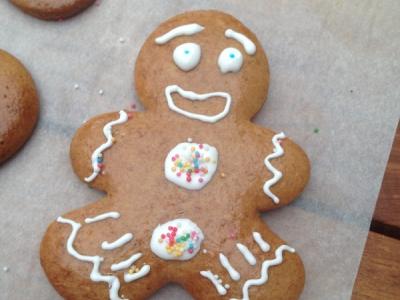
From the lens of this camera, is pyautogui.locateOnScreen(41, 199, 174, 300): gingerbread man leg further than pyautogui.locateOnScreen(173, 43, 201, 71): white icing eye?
No

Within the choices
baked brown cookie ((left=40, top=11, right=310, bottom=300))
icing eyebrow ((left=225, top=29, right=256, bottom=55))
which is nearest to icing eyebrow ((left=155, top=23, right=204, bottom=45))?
baked brown cookie ((left=40, top=11, right=310, bottom=300))

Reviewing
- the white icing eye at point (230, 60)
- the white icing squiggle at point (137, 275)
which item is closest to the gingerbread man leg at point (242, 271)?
the white icing squiggle at point (137, 275)

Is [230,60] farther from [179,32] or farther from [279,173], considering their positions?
[279,173]

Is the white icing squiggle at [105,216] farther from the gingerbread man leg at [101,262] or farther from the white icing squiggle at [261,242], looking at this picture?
the white icing squiggle at [261,242]

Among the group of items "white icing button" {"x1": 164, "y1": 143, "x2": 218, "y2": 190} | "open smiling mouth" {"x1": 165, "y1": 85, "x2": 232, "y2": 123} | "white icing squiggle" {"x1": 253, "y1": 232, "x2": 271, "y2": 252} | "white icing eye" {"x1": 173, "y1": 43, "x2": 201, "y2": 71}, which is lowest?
"white icing squiggle" {"x1": 253, "y1": 232, "x2": 271, "y2": 252}

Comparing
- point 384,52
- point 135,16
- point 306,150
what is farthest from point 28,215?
point 384,52

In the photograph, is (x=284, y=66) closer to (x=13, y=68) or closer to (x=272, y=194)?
(x=272, y=194)

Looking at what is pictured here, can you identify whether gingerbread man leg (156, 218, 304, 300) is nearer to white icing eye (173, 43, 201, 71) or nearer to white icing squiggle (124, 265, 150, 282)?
white icing squiggle (124, 265, 150, 282)
